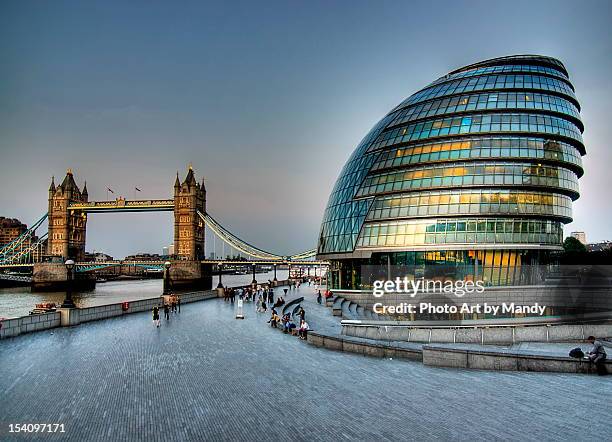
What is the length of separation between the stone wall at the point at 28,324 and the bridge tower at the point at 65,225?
150804mm

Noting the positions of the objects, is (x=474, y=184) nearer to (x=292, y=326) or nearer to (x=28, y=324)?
(x=292, y=326)

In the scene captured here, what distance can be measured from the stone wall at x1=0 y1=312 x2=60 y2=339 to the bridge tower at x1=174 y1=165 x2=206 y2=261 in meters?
130

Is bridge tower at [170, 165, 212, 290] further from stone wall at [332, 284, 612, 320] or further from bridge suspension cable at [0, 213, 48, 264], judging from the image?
stone wall at [332, 284, 612, 320]

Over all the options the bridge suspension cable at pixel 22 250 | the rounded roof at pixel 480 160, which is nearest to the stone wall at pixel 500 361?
the rounded roof at pixel 480 160

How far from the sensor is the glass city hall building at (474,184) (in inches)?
2215

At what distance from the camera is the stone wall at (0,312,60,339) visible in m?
25.1

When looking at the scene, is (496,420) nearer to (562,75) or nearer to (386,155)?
(386,155)

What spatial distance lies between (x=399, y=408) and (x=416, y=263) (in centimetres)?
4522

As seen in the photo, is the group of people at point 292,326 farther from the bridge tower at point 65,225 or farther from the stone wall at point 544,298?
the bridge tower at point 65,225

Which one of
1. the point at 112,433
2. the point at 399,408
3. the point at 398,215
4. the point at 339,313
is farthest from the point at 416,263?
the point at 112,433

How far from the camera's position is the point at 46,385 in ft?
51.0

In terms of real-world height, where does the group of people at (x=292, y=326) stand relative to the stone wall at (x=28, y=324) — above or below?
below

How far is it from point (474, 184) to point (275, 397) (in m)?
47.6

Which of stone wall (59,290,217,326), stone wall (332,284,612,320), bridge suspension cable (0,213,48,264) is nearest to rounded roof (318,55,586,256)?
stone wall (332,284,612,320)
